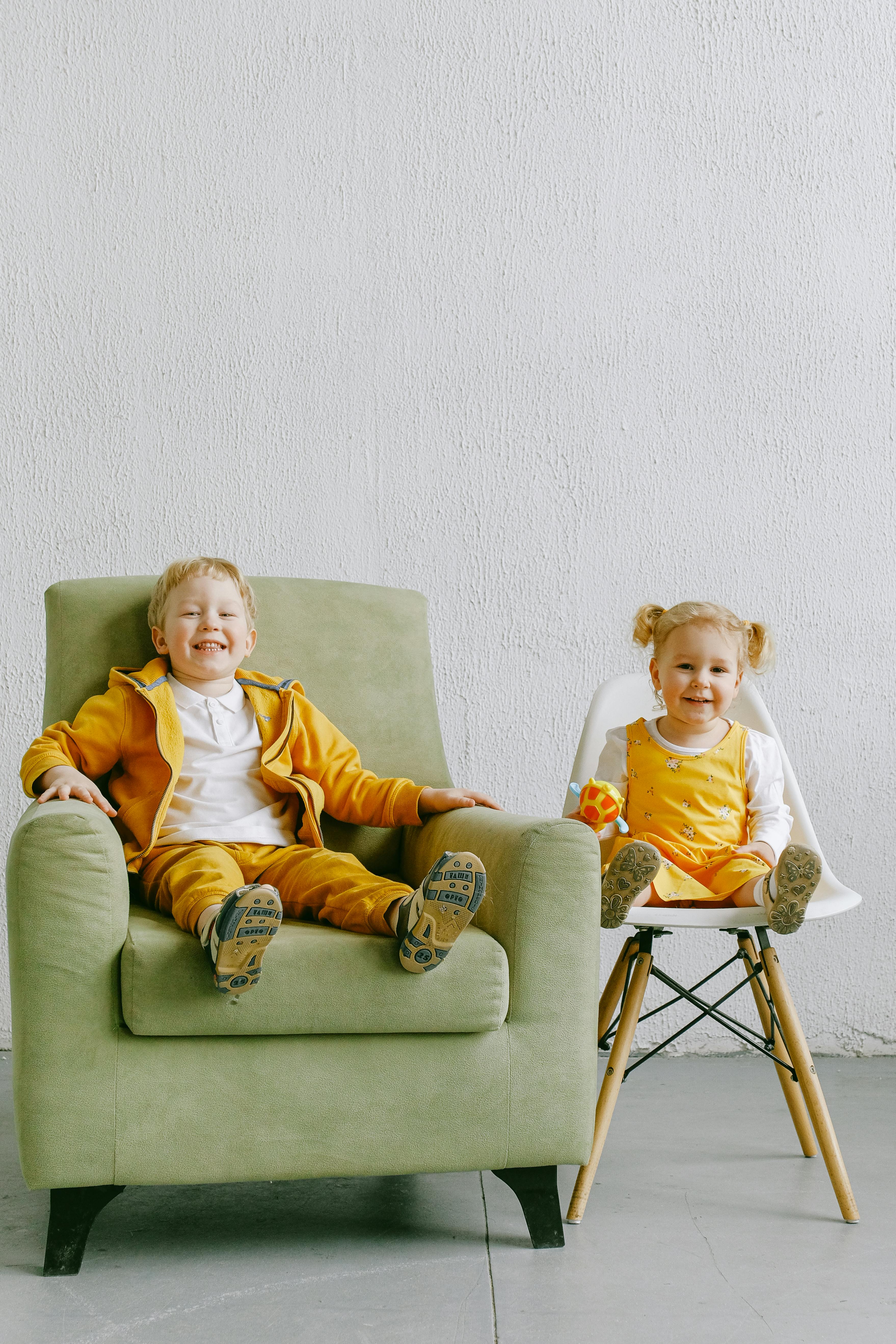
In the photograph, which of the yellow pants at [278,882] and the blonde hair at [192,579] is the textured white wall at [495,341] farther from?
the yellow pants at [278,882]

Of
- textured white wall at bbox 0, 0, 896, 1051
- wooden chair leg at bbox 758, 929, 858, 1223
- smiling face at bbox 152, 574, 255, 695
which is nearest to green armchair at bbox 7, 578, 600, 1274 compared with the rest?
wooden chair leg at bbox 758, 929, 858, 1223

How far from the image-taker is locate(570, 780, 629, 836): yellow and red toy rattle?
5.79 feet

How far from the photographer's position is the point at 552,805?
97.1 inches

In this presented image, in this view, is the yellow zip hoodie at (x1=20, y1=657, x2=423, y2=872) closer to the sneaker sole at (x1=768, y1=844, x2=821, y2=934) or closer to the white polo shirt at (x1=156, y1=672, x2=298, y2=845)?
the white polo shirt at (x1=156, y1=672, x2=298, y2=845)

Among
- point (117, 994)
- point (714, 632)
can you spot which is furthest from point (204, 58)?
point (117, 994)

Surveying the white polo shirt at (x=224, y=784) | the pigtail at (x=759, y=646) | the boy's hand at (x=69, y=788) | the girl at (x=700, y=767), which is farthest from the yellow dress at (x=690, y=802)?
the boy's hand at (x=69, y=788)

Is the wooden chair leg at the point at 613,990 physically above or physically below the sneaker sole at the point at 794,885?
below

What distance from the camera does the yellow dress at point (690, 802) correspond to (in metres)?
1.80

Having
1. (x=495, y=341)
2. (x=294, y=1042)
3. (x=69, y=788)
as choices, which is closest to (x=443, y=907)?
(x=294, y=1042)

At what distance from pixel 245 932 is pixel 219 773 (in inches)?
23.1

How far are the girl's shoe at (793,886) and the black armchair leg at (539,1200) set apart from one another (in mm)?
447

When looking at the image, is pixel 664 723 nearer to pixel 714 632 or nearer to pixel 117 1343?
pixel 714 632

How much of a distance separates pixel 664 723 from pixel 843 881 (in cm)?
80

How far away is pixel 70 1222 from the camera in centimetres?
139
